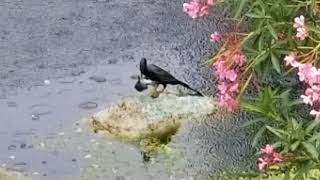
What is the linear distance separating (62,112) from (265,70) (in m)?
3.47

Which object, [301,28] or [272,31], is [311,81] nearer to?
[301,28]

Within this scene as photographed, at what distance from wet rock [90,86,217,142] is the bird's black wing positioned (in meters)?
0.11

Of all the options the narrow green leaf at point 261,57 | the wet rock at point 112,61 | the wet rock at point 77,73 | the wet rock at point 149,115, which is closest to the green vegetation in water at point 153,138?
the wet rock at point 149,115

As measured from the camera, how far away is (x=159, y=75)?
20.8ft

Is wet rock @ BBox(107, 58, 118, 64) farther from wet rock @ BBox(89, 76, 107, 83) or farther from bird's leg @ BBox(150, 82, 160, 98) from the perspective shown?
bird's leg @ BBox(150, 82, 160, 98)

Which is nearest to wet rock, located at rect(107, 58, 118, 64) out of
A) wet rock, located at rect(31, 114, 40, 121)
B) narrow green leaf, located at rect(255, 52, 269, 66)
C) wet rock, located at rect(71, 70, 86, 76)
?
wet rock, located at rect(71, 70, 86, 76)

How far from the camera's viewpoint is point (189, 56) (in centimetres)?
734

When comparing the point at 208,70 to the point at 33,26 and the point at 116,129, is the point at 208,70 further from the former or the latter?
the point at 33,26

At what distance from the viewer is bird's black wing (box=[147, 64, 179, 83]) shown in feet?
20.7

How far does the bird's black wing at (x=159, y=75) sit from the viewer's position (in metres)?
6.32

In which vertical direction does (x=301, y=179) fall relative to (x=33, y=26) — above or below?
above

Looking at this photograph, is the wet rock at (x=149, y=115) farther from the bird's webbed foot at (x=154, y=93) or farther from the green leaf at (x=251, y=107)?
the green leaf at (x=251, y=107)

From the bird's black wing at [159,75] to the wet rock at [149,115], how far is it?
115 millimetres

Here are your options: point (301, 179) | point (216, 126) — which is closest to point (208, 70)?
point (216, 126)
